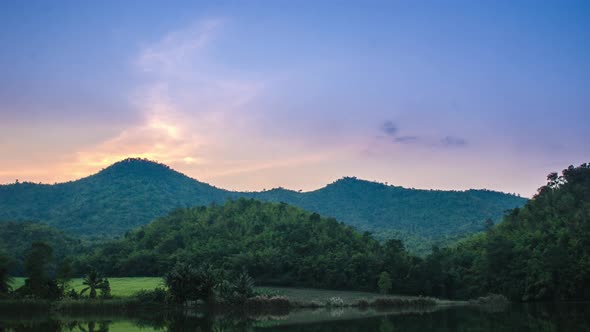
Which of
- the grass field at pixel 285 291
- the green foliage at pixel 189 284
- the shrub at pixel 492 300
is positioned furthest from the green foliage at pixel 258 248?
the green foliage at pixel 189 284

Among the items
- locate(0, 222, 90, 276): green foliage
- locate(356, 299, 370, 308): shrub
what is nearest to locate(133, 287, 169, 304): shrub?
locate(356, 299, 370, 308): shrub

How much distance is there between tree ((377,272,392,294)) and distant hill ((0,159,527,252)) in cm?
3759

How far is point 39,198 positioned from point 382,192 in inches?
3449

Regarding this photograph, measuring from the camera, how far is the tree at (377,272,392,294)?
6838cm

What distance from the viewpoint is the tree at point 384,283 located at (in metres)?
68.4

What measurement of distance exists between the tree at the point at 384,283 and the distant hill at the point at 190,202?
123ft

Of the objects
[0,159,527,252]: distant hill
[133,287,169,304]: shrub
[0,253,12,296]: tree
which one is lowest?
[133,287,169,304]: shrub

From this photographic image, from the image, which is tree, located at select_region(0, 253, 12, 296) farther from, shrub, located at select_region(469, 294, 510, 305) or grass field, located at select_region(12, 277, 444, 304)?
shrub, located at select_region(469, 294, 510, 305)

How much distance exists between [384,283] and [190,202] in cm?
7814

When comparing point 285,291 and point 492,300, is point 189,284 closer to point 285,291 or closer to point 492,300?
point 285,291

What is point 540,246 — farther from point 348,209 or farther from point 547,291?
point 348,209

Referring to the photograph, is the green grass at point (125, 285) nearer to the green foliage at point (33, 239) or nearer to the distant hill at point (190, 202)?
the green foliage at point (33, 239)

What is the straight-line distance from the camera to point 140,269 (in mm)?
77938

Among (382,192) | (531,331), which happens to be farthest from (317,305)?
(382,192)
